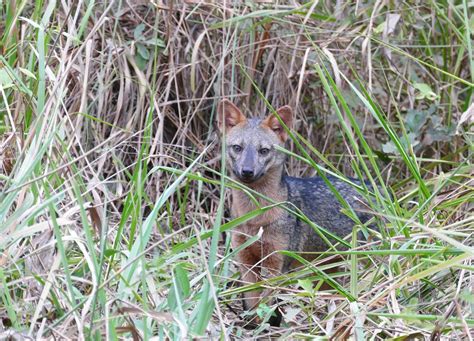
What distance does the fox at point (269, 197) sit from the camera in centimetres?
480

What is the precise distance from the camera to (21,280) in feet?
11.0

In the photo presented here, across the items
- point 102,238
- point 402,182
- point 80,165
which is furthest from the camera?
point 402,182

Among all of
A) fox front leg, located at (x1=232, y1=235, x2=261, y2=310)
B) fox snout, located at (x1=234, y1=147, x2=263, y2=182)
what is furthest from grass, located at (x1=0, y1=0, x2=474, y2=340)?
fox snout, located at (x1=234, y1=147, x2=263, y2=182)

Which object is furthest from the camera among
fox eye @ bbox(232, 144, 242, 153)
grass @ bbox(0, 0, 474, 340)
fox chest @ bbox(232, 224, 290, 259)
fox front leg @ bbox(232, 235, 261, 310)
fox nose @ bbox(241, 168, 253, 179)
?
fox eye @ bbox(232, 144, 242, 153)

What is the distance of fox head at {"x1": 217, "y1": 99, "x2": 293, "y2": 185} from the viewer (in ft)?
15.7

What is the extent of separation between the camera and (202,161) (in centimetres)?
589

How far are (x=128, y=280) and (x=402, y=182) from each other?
2.63 metres

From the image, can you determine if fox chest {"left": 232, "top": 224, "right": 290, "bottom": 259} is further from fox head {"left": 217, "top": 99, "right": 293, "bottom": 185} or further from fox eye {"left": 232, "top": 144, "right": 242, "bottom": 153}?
fox eye {"left": 232, "top": 144, "right": 242, "bottom": 153}

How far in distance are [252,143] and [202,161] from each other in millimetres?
1024

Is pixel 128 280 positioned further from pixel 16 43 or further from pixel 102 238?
pixel 16 43

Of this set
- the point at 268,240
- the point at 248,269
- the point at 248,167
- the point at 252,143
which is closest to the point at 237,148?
the point at 252,143

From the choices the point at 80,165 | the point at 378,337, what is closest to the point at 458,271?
the point at 378,337

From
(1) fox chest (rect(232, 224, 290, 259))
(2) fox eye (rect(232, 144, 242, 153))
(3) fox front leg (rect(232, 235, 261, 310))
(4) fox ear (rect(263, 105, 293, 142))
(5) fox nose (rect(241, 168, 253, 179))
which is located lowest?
(3) fox front leg (rect(232, 235, 261, 310))

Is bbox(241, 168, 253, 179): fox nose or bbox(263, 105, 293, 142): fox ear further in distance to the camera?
bbox(263, 105, 293, 142): fox ear
